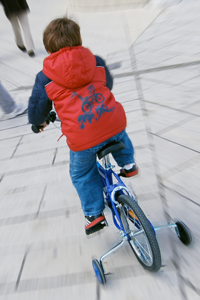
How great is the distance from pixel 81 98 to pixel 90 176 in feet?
1.96

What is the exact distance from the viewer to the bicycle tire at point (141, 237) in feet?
4.82

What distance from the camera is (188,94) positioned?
3.65 m

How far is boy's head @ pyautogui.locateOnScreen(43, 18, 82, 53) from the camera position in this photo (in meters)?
1.43

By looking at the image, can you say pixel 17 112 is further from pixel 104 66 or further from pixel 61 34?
pixel 61 34

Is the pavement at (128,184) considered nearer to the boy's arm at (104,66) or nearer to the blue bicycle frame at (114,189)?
the blue bicycle frame at (114,189)

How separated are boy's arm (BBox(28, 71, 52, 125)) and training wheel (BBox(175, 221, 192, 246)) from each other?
1.21 m

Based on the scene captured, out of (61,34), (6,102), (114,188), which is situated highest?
(61,34)

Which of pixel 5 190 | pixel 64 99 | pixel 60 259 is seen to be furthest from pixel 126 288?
pixel 5 190

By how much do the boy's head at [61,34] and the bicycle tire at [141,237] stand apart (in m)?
0.97

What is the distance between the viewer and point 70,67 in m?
1.40

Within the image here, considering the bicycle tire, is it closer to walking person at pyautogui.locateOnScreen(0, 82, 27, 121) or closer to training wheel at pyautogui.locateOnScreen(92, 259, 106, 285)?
training wheel at pyautogui.locateOnScreen(92, 259, 106, 285)

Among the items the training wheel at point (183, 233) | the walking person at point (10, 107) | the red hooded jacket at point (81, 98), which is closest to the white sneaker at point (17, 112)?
the walking person at point (10, 107)

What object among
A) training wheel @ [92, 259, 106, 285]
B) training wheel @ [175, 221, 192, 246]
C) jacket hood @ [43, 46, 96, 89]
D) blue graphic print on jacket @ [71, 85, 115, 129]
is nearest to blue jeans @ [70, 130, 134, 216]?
blue graphic print on jacket @ [71, 85, 115, 129]

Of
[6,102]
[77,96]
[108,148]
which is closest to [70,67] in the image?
[77,96]
